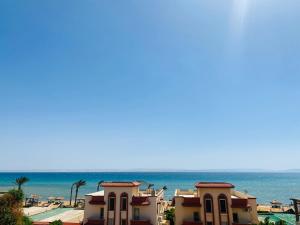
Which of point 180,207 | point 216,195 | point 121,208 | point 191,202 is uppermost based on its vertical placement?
point 216,195

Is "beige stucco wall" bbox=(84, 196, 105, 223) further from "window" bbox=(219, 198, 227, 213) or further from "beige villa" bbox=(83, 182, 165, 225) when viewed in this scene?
"window" bbox=(219, 198, 227, 213)

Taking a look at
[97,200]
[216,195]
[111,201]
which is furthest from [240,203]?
[97,200]

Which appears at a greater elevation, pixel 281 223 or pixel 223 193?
pixel 223 193

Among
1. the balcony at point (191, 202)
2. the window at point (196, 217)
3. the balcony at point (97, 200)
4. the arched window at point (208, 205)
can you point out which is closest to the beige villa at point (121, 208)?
the balcony at point (97, 200)

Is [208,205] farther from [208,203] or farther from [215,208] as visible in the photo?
[215,208]

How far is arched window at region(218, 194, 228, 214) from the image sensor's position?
29.9 metres

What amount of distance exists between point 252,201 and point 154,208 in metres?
12.5

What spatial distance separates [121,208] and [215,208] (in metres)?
12.1

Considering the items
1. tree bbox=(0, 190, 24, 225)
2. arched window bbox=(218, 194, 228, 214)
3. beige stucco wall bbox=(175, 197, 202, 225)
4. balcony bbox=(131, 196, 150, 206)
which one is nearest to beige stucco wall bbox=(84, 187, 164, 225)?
balcony bbox=(131, 196, 150, 206)

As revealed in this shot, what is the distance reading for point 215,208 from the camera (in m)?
29.9

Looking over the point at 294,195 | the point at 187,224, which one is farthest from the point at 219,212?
the point at 294,195

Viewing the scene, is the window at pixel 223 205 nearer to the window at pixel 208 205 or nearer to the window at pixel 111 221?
the window at pixel 208 205

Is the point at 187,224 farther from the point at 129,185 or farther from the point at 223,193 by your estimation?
the point at 129,185

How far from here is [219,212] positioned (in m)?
29.8
